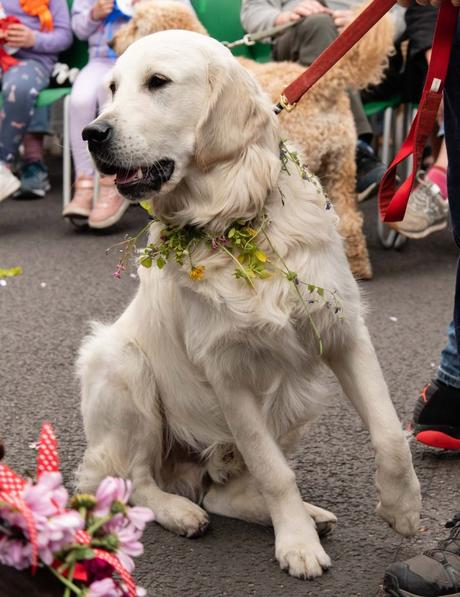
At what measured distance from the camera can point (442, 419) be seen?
2.78 meters

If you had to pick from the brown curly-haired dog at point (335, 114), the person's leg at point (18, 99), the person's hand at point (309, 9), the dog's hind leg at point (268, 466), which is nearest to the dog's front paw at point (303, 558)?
the dog's hind leg at point (268, 466)

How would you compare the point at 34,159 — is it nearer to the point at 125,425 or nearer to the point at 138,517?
the point at 125,425

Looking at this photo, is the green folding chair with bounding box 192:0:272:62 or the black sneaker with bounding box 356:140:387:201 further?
the green folding chair with bounding box 192:0:272:62

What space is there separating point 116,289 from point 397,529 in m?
2.68

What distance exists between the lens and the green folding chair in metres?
5.91

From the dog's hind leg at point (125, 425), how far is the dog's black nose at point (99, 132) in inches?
21.5

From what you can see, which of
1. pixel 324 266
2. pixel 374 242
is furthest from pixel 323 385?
pixel 374 242

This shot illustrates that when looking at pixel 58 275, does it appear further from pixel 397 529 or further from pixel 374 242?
pixel 397 529

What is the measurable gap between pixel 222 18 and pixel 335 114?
165 centimetres

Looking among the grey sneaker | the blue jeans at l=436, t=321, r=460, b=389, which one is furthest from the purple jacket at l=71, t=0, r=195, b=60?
the blue jeans at l=436, t=321, r=460, b=389

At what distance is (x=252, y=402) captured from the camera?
227 centimetres

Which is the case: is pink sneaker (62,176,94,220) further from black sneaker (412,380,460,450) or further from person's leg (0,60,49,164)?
black sneaker (412,380,460,450)

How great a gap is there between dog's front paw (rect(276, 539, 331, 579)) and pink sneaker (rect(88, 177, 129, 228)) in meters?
3.61

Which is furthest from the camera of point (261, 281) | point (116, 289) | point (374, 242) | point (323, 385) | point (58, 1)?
point (58, 1)
